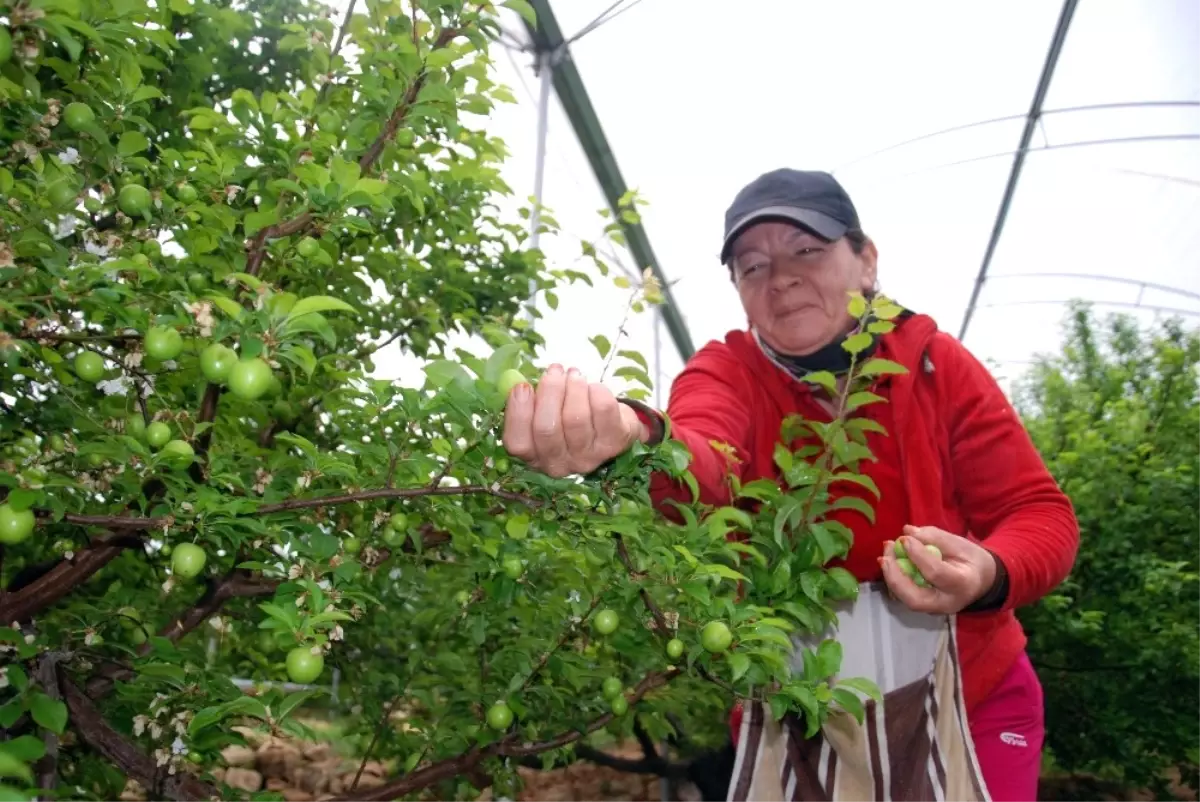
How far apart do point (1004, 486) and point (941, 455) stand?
0.14 m

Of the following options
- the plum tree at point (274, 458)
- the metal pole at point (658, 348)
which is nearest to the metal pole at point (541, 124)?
the plum tree at point (274, 458)

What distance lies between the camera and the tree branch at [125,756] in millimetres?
1359

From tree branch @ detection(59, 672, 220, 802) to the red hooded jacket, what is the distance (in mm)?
1059

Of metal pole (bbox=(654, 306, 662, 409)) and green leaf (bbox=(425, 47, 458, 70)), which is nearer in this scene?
green leaf (bbox=(425, 47, 458, 70))

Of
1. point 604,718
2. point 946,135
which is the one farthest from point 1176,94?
point 604,718

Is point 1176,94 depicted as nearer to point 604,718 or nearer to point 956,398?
point 956,398

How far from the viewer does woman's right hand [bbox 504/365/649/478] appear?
971mm

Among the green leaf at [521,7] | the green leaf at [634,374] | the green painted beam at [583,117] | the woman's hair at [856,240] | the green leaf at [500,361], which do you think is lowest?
the green leaf at [500,361]

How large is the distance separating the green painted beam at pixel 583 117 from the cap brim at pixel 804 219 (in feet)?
10.1

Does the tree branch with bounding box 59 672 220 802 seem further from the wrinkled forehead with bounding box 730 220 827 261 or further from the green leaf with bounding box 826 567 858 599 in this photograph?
the wrinkled forehead with bounding box 730 220 827 261

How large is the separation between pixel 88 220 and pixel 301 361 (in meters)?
0.75

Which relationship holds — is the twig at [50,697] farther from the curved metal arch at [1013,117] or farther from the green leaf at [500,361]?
the curved metal arch at [1013,117]

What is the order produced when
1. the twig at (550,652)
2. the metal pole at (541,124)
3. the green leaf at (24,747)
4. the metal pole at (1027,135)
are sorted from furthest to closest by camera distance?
1. the metal pole at (1027,135)
2. the metal pole at (541,124)
3. the twig at (550,652)
4. the green leaf at (24,747)

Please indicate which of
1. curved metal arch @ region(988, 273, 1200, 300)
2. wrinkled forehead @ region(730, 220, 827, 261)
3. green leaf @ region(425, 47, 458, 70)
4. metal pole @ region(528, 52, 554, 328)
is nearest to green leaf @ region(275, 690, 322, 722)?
green leaf @ region(425, 47, 458, 70)
